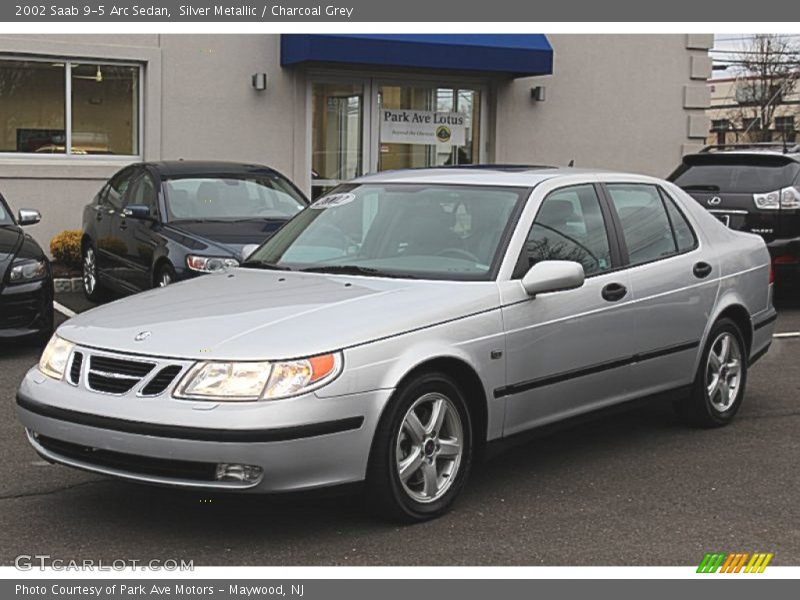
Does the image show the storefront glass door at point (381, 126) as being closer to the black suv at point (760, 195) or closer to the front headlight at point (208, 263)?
the black suv at point (760, 195)

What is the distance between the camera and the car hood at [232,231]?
33.0 ft

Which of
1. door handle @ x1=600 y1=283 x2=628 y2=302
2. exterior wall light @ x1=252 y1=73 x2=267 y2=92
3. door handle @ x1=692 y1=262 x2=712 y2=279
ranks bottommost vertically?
door handle @ x1=600 y1=283 x2=628 y2=302

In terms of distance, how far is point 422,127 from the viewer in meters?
17.1

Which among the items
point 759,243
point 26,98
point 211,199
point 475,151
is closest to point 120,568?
point 759,243

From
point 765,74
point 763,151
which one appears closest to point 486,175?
point 763,151

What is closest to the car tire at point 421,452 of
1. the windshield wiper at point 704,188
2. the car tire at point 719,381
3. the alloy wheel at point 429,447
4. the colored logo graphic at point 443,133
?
the alloy wheel at point 429,447

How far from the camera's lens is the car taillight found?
40.2 ft

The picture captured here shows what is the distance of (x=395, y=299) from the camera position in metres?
5.30

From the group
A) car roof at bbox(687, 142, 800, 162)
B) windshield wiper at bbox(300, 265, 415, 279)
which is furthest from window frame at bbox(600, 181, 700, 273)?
car roof at bbox(687, 142, 800, 162)

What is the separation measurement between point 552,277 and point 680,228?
5.65 feet

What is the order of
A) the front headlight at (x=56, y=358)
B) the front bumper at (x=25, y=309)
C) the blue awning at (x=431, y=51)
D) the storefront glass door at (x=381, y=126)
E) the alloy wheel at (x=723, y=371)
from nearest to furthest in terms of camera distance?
the front headlight at (x=56, y=358)
the alloy wheel at (x=723, y=371)
the front bumper at (x=25, y=309)
the blue awning at (x=431, y=51)
the storefront glass door at (x=381, y=126)

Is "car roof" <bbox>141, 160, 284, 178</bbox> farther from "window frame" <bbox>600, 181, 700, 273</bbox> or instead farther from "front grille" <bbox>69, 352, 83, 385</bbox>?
"front grille" <bbox>69, 352, 83, 385</bbox>

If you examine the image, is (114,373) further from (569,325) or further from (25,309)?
(25,309)

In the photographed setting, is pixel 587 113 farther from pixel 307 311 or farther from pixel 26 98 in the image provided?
pixel 307 311
